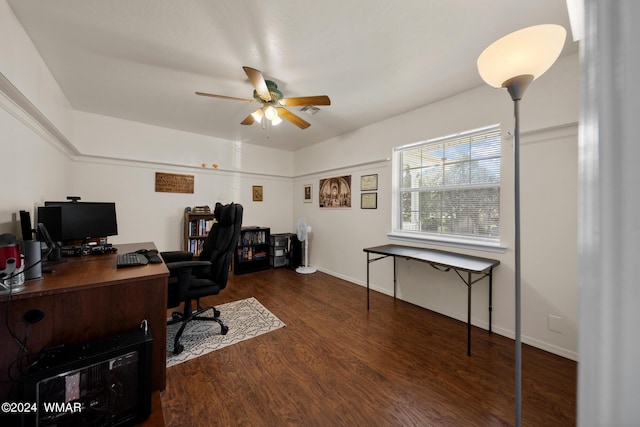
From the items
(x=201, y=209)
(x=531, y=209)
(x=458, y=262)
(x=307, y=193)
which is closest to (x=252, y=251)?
(x=201, y=209)

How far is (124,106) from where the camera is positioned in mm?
3104

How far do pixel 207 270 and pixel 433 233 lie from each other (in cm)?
262

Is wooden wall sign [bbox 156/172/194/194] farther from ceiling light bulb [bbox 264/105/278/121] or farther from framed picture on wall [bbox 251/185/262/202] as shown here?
ceiling light bulb [bbox 264/105/278/121]

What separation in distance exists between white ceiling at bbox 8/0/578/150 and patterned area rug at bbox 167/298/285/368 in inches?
98.0

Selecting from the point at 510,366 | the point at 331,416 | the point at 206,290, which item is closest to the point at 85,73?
the point at 206,290

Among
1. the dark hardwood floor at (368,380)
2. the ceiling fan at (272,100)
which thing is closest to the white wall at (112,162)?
the ceiling fan at (272,100)

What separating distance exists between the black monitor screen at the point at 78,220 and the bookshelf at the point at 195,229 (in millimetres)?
1430

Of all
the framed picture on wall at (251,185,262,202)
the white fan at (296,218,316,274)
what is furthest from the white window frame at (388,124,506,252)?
the framed picture on wall at (251,185,262,202)

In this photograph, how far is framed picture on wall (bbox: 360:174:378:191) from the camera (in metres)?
3.65

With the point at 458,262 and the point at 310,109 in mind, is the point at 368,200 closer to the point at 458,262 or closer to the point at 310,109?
the point at 310,109

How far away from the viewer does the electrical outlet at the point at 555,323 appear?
2047 mm

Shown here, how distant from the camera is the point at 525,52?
1.01m

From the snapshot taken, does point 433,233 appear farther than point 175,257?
Yes

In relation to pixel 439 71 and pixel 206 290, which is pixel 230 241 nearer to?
pixel 206 290
